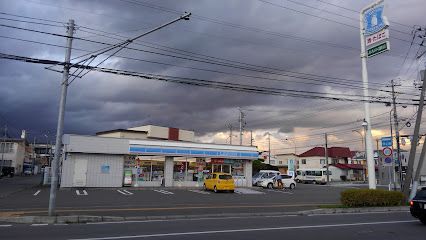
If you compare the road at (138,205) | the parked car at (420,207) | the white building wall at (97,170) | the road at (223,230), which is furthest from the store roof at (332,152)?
the road at (223,230)

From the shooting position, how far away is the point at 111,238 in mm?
10562

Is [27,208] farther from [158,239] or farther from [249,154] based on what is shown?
[249,154]

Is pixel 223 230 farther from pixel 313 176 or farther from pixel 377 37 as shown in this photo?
pixel 313 176

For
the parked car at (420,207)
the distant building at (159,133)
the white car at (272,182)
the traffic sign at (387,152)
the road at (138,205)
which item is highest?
the distant building at (159,133)

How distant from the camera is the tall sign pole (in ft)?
72.2

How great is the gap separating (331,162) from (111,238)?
8772cm

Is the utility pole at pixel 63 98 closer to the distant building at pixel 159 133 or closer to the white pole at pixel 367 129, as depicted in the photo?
the white pole at pixel 367 129

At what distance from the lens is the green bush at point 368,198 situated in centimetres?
2109

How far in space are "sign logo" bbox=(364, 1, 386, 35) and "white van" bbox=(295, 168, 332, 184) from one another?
4639 centimetres

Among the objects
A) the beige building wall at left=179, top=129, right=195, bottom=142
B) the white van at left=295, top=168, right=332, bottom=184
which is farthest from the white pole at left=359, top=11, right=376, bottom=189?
the beige building wall at left=179, top=129, right=195, bottom=142

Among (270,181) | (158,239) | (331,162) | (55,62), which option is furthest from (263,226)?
(331,162)

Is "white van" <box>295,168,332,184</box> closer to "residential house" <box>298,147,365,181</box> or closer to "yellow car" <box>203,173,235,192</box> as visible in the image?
"residential house" <box>298,147,365,181</box>

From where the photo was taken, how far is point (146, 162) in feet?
123

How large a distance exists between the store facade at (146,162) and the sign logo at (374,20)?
21205 mm
